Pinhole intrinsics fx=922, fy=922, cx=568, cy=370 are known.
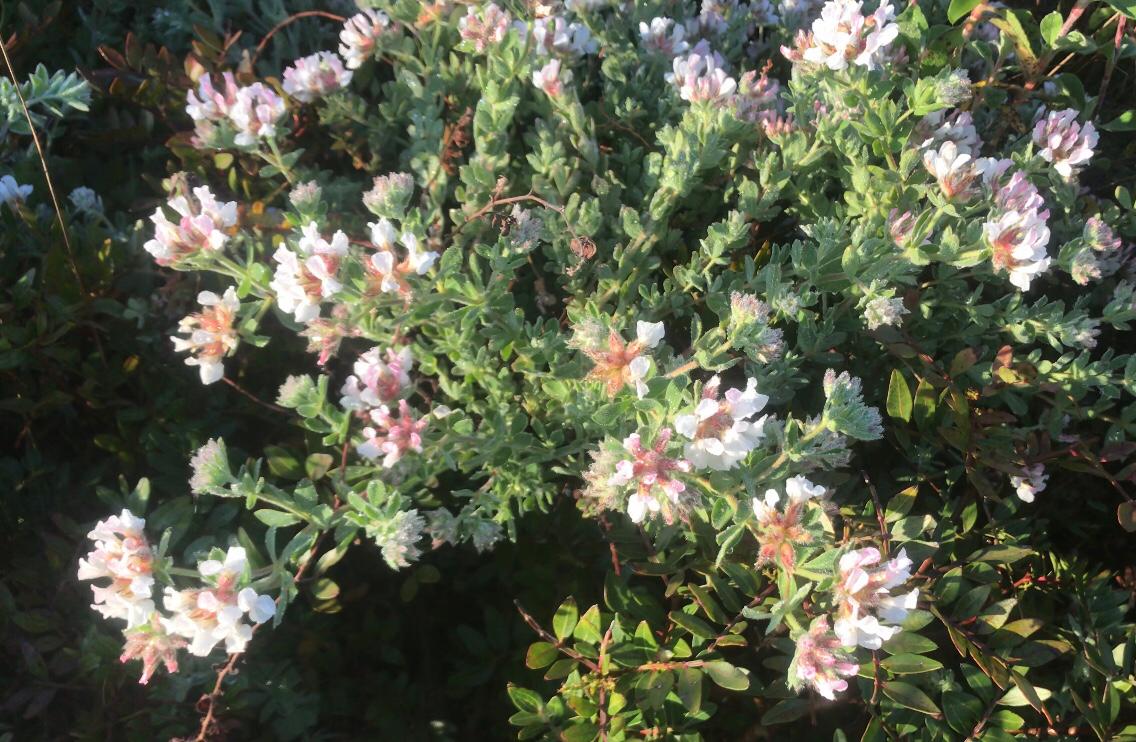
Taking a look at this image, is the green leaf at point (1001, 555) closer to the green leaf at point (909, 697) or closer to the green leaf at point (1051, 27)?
the green leaf at point (909, 697)

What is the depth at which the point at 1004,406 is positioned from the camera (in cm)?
206

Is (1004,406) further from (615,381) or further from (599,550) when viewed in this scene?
(615,381)

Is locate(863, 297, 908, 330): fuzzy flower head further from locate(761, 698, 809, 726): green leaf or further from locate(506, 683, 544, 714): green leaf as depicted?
locate(506, 683, 544, 714): green leaf

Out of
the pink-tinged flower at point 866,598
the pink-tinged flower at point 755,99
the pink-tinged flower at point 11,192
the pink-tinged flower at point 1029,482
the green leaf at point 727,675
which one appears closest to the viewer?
the pink-tinged flower at point 866,598

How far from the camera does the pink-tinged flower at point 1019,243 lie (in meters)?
1.46

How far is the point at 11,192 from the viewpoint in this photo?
1927 millimetres

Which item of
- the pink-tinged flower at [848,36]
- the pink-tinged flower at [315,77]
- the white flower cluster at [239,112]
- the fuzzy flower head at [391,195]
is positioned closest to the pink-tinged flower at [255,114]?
the white flower cluster at [239,112]

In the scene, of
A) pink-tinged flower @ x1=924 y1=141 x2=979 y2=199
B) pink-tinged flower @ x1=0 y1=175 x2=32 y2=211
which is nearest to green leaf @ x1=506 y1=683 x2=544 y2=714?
pink-tinged flower @ x1=924 y1=141 x2=979 y2=199

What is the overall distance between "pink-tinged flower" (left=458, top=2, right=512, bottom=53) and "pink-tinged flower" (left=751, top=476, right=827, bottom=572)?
1002mm

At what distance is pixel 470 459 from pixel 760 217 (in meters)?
0.71

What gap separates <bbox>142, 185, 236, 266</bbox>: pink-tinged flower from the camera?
1.47 metres

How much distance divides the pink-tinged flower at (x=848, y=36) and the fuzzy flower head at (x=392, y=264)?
0.79 m

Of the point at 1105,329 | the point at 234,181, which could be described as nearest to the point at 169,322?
the point at 234,181

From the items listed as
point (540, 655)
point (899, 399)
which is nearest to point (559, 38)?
point (899, 399)
